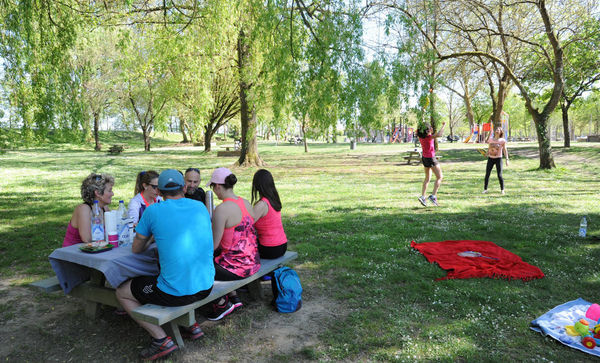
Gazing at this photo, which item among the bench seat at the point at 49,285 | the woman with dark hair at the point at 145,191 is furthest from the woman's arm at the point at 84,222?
the woman with dark hair at the point at 145,191

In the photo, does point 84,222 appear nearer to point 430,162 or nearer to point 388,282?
point 388,282

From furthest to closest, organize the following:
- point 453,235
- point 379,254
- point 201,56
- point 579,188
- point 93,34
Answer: point 201,56 → point 579,188 → point 93,34 → point 453,235 → point 379,254

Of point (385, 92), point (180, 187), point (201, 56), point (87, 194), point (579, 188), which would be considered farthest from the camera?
point (201, 56)

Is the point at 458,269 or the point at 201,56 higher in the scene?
the point at 201,56

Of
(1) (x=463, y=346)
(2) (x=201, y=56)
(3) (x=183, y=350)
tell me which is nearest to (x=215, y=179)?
(3) (x=183, y=350)

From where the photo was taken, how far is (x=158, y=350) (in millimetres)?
3291

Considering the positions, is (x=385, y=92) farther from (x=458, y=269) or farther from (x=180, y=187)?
(x=180, y=187)

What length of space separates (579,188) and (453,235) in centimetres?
780

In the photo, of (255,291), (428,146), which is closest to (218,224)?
(255,291)

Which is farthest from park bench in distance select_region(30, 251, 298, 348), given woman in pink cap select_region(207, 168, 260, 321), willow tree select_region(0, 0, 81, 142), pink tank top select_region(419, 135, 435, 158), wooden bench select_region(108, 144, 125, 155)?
wooden bench select_region(108, 144, 125, 155)

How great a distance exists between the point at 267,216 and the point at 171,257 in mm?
1461

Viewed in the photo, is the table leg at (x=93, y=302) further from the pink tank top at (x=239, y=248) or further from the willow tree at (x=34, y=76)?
the willow tree at (x=34, y=76)

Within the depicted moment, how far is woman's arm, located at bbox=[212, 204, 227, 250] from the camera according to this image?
3893mm

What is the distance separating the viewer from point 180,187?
11.3 feet
